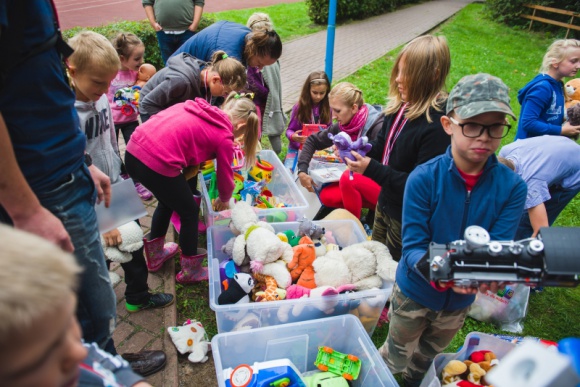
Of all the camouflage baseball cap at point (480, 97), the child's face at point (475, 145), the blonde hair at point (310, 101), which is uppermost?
the camouflage baseball cap at point (480, 97)

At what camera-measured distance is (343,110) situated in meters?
3.28

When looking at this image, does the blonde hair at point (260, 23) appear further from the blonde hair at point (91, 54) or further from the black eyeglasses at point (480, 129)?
the black eyeglasses at point (480, 129)

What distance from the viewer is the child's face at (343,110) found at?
326 centimetres

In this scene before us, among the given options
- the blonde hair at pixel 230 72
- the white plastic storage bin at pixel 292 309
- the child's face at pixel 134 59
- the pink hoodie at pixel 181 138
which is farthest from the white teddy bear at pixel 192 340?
the child's face at pixel 134 59

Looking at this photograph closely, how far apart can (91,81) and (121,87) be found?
1860 millimetres

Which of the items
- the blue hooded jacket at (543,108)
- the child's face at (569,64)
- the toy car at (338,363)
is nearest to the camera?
the toy car at (338,363)

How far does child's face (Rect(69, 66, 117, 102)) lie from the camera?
1.92 m

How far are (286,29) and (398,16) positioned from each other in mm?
5989

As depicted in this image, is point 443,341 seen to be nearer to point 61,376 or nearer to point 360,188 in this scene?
point 360,188

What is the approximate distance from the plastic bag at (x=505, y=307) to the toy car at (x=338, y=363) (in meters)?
1.07

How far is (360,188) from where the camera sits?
317cm

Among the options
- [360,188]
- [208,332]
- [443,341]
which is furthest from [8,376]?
[360,188]

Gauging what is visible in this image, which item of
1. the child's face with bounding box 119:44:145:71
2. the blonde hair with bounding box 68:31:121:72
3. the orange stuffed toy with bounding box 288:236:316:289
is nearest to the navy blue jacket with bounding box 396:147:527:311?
the orange stuffed toy with bounding box 288:236:316:289

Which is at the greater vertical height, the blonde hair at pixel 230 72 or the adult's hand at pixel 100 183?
the blonde hair at pixel 230 72
